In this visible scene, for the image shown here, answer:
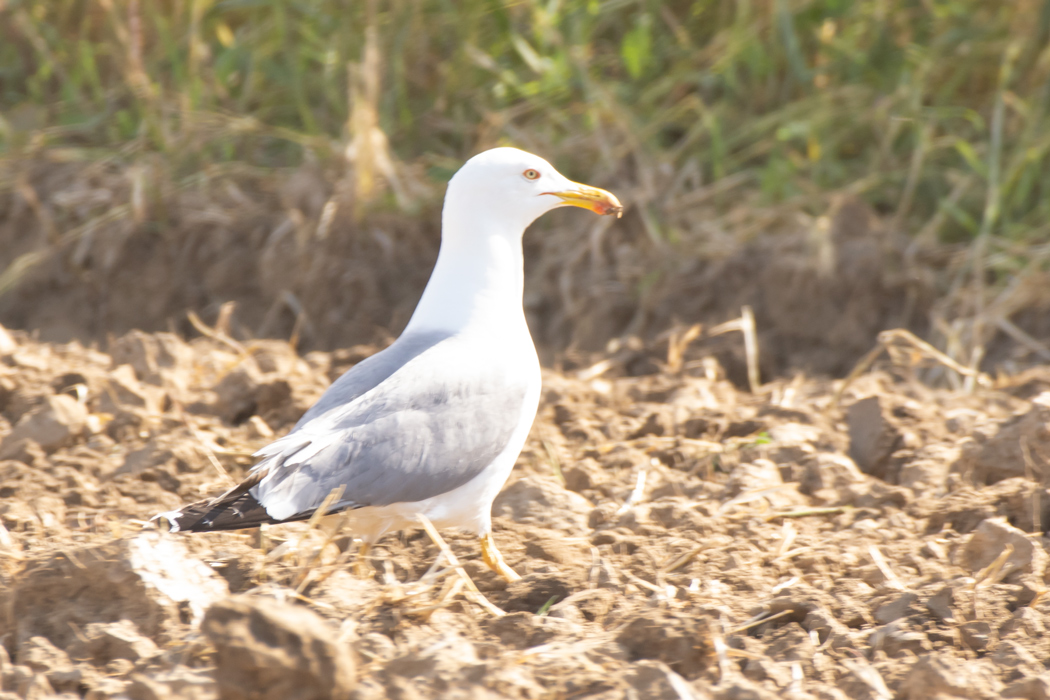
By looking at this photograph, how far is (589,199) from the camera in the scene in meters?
3.35

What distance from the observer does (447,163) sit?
553 cm

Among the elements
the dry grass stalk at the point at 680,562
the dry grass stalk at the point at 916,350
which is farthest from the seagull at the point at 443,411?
the dry grass stalk at the point at 916,350

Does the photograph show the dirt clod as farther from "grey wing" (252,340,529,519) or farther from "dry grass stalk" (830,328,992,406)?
"dry grass stalk" (830,328,992,406)

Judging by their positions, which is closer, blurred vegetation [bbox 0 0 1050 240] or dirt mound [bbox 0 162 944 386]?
dirt mound [bbox 0 162 944 386]

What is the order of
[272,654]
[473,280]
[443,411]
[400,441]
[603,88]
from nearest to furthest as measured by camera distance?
[272,654] → [400,441] → [443,411] → [473,280] → [603,88]

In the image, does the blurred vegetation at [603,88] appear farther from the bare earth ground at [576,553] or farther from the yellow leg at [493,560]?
the yellow leg at [493,560]

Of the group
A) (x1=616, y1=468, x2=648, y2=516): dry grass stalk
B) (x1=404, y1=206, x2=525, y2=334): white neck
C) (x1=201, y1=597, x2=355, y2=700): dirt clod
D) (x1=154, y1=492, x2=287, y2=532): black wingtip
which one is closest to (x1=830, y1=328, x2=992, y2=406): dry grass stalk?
(x1=616, y1=468, x2=648, y2=516): dry grass stalk

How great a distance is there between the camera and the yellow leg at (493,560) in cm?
271

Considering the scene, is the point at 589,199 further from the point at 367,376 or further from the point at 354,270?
the point at 354,270

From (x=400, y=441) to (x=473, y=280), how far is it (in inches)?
23.9

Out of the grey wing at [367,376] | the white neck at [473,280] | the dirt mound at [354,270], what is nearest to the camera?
the grey wing at [367,376]

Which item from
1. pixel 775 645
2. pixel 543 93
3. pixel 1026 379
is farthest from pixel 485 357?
pixel 543 93

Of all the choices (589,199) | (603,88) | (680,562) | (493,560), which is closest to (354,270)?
(603,88)

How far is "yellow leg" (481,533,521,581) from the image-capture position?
8.89 feet
